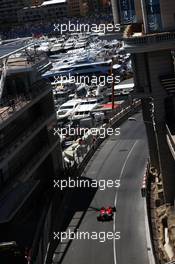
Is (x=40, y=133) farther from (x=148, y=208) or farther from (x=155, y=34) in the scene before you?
(x=155, y=34)

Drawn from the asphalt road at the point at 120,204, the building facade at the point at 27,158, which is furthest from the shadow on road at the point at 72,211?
the building facade at the point at 27,158

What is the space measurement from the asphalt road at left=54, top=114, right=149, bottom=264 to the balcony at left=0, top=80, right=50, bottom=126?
7278 millimetres

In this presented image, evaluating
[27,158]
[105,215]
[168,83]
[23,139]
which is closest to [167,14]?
[168,83]

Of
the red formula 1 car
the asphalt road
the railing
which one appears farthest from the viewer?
the red formula 1 car

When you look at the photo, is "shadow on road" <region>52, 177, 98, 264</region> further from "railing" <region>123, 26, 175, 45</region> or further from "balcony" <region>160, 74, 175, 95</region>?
"railing" <region>123, 26, 175, 45</region>

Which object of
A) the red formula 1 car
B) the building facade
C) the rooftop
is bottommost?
the red formula 1 car

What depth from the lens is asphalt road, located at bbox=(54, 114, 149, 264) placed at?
29516mm

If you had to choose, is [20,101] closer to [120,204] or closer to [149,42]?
[120,204]

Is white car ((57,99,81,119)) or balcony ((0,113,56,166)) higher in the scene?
balcony ((0,113,56,166))

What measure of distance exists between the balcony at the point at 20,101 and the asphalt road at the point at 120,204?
7.28 meters

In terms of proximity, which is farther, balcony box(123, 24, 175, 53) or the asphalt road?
the asphalt road

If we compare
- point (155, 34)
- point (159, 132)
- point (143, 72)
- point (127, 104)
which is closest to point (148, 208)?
point (159, 132)

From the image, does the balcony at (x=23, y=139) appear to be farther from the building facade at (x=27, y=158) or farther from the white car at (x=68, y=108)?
the white car at (x=68, y=108)

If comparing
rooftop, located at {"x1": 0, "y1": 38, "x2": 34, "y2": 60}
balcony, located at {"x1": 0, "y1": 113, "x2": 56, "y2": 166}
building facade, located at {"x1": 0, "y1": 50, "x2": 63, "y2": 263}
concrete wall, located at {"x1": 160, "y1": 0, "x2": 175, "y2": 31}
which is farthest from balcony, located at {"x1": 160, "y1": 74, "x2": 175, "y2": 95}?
rooftop, located at {"x1": 0, "y1": 38, "x2": 34, "y2": 60}
